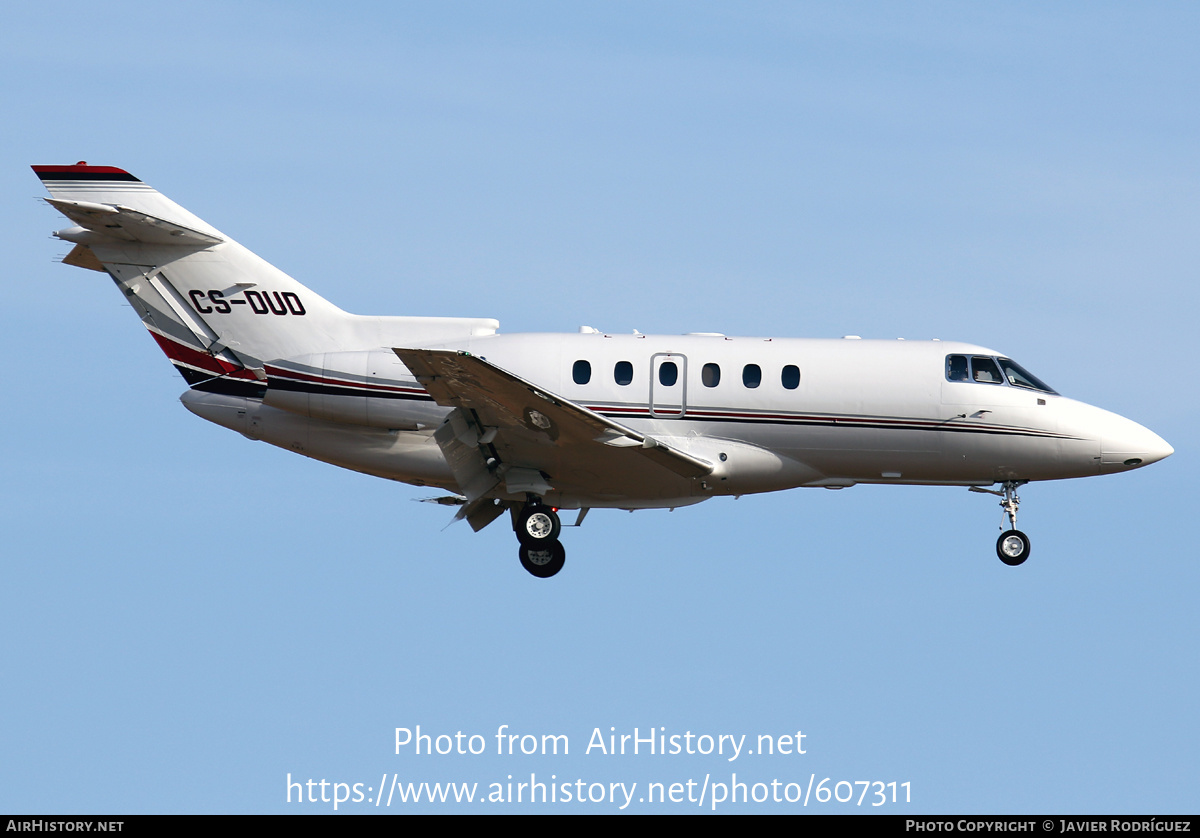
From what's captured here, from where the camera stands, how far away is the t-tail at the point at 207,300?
84.8 ft

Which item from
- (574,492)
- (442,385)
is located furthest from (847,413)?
(442,385)

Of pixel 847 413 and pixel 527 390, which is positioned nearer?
pixel 527 390

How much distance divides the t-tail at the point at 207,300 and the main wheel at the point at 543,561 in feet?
13.1

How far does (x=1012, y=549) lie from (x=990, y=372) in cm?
315

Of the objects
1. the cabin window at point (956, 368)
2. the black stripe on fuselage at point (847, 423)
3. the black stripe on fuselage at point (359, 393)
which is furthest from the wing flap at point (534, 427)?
the cabin window at point (956, 368)

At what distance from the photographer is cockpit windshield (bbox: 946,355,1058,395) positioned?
26000mm

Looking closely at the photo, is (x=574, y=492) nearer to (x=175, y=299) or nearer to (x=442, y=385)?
(x=442, y=385)

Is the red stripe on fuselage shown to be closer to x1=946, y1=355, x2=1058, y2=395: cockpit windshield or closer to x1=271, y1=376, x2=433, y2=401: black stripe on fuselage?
x1=271, y1=376, x2=433, y2=401: black stripe on fuselage

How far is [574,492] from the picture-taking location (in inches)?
1023

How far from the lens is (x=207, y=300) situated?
85.7ft

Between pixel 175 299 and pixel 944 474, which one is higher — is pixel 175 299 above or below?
above

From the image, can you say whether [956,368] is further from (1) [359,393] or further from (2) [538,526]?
(1) [359,393]

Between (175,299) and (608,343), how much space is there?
7694 mm

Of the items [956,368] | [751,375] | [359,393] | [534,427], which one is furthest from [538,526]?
[956,368]
